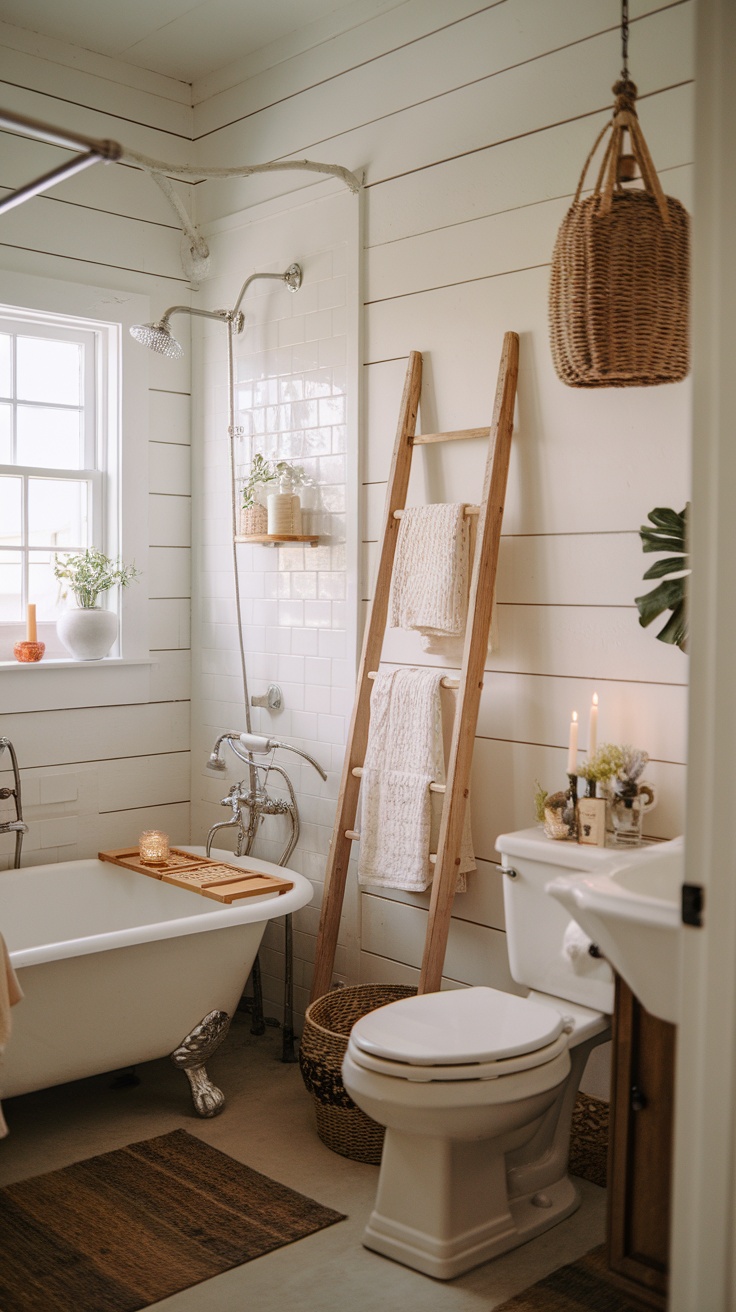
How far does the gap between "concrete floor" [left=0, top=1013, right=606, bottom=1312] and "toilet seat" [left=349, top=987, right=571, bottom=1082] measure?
17.9 inches

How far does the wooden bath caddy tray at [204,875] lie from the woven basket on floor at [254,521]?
3.48 ft

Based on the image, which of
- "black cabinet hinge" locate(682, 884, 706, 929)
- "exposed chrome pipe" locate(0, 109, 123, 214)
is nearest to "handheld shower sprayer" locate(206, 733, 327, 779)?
"exposed chrome pipe" locate(0, 109, 123, 214)

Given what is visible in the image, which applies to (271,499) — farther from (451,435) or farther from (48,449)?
(48,449)

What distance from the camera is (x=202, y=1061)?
10.5ft

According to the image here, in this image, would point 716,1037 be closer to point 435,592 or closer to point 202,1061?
point 435,592

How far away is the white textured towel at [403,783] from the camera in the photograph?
309 centimetres

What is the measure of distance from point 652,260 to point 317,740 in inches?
75.0

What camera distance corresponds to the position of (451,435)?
3.12 meters

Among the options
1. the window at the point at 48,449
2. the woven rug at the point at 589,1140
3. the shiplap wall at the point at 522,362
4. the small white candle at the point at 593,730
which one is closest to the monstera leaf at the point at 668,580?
the shiplap wall at the point at 522,362

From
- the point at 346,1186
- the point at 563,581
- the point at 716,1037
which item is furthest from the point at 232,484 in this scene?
the point at 716,1037

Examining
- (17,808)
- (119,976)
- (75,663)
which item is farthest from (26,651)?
(119,976)

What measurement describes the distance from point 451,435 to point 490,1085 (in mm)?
1666

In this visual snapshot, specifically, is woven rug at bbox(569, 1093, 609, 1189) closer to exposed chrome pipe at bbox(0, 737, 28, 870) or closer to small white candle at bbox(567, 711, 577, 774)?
small white candle at bbox(567, 711, 577, 774)

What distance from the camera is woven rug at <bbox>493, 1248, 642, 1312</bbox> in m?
2.30
